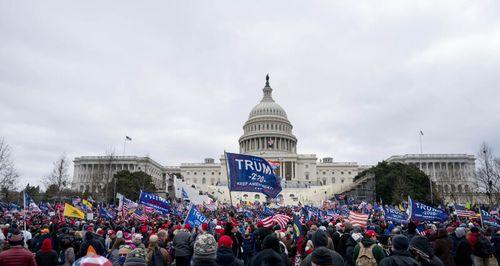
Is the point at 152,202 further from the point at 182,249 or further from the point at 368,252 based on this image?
the point at 368,252

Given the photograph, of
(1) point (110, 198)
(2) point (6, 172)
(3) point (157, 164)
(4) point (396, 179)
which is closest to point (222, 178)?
(3) point (157, 164)

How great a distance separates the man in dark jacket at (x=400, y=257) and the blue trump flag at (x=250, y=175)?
8.93m

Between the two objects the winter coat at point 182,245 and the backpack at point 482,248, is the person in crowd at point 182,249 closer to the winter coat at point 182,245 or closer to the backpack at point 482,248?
the winter coat at point 182,245

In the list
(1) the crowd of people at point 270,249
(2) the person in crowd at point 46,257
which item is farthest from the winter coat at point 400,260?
(2) the person in crowd at point 46,257

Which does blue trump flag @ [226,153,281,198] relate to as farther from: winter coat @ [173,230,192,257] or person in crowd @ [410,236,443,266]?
person in crowd @ [410,236,443,266]

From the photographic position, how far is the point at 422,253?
20.5 feet

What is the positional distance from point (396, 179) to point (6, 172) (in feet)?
169

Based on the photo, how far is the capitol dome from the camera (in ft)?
390

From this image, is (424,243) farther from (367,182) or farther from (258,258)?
(367,182)

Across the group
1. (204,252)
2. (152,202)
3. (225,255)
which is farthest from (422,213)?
(204,252)

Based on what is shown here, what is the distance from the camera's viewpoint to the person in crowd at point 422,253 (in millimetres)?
6234

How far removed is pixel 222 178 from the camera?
120062mm

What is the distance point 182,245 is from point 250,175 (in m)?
5.81

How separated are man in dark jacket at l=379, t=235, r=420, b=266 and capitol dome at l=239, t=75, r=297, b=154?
10906cm
